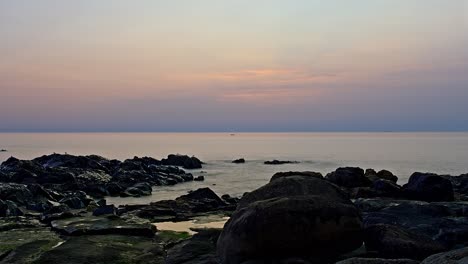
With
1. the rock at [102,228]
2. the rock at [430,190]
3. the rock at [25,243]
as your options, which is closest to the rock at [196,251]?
the rock at [25,243]

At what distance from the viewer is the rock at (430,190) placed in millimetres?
23734

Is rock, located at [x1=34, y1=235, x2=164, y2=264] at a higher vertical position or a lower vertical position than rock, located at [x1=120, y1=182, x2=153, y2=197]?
higher

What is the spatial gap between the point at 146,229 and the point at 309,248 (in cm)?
929

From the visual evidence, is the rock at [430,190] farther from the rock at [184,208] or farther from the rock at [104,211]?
the rock at [104,211]

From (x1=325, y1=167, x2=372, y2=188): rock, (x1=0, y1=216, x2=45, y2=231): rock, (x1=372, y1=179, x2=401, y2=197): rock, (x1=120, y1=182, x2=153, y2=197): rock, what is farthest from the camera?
(x1=120, y1=182, x2=153, y2=197): rock

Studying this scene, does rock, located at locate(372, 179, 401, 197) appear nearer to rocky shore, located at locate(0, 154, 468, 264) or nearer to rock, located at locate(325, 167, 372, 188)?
rocky shore, located at locate(0, 154, 468, 264)

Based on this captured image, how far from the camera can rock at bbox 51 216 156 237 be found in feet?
59.6

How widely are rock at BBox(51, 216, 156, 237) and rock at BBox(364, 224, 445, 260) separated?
9839mm

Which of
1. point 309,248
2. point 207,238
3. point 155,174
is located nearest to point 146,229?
point 207,238

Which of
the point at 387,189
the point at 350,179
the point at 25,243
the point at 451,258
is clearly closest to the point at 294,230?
the point at 451,258

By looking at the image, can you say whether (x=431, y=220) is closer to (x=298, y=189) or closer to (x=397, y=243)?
(x=397, y=243)

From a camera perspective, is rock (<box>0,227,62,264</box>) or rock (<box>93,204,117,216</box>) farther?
rock (<box>93,204,117,216</box>)

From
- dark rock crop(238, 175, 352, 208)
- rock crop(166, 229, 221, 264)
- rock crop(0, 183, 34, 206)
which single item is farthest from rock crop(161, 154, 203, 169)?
dark rock crop(238, 175, 352, 208)

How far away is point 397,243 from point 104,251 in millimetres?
9105
